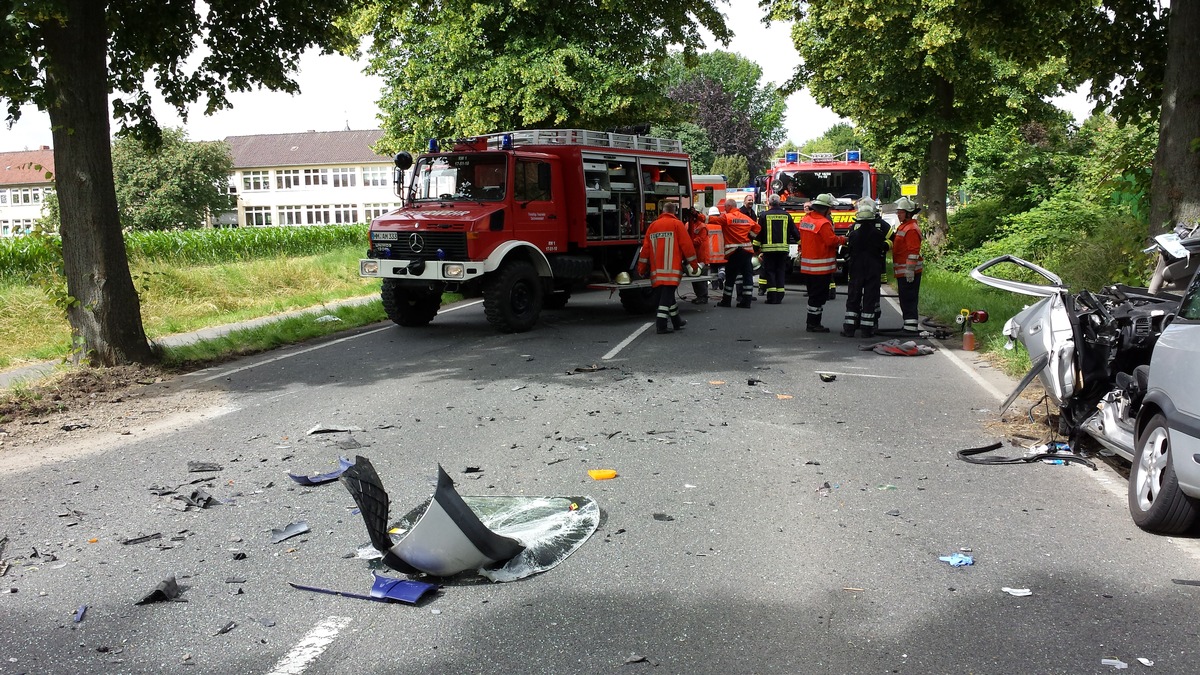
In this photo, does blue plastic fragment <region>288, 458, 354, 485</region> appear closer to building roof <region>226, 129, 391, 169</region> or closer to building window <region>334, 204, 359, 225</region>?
building roof <region>226, 129, 391, 169</region>

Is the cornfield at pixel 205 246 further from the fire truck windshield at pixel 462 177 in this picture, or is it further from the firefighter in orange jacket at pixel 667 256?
the firefighter in orange jacket at pixel 667 256

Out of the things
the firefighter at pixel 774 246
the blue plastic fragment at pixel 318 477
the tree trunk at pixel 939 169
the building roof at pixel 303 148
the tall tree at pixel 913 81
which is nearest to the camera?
the blue plastic fragment at pixel 318 477

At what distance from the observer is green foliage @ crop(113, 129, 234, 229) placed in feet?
190

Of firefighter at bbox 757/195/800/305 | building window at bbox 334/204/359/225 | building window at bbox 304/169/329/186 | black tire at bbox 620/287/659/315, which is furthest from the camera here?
building window at bbox 304/169/329/186

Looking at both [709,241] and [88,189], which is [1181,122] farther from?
[88,189]

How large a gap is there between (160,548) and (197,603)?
2.85ft

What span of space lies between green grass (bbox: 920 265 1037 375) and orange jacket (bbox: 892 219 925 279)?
1.29 meters

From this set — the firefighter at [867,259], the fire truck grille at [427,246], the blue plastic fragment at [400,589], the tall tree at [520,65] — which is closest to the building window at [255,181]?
the tall tree at [520,65]

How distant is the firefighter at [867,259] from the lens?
1245cm

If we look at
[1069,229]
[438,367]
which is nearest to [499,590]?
[438,367]

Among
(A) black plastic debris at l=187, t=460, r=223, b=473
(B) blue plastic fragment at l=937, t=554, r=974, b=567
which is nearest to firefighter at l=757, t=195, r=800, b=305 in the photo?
(A) black plastic debris at l=187, t=460, r=223, b=473

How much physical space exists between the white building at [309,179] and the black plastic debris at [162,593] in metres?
75.3

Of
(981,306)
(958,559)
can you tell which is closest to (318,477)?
Answer: (958,559)

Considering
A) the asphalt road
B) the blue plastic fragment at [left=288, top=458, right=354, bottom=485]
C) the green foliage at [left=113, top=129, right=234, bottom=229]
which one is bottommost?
the asphalt road
